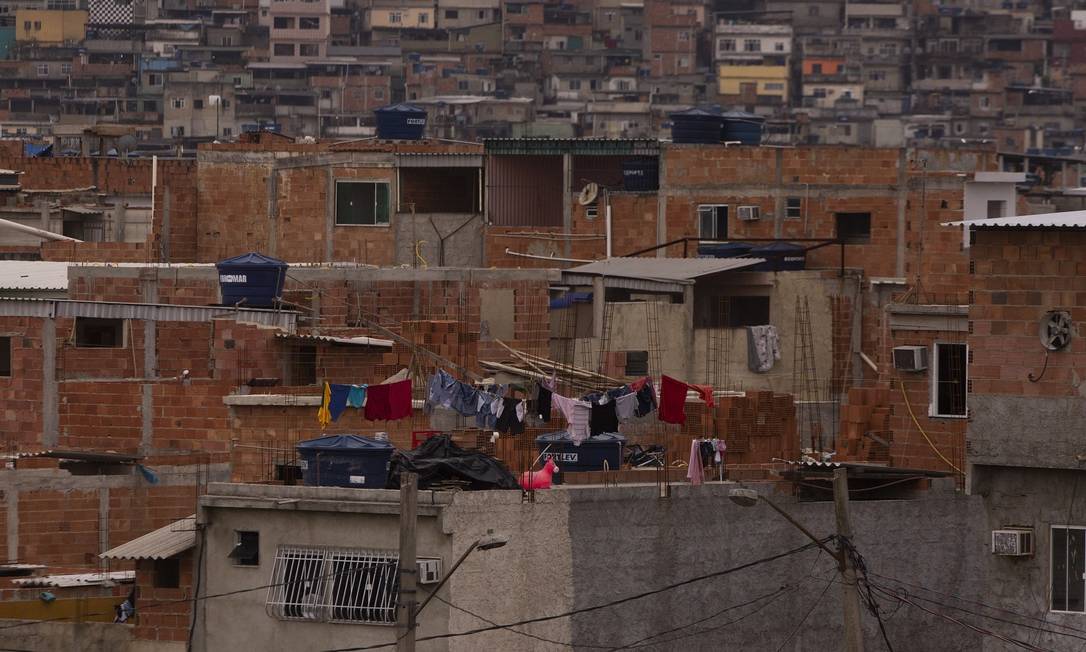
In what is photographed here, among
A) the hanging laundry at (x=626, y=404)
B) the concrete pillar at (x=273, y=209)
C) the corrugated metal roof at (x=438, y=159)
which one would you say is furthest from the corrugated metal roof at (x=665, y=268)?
the hanging laundry at (x=626, y=404)

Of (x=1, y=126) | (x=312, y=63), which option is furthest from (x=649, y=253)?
(x=312, y=63)

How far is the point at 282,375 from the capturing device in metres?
34.1

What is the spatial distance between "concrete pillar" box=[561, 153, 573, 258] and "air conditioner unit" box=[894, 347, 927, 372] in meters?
21.1

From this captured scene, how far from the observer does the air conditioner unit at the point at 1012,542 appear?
2477 centimetres

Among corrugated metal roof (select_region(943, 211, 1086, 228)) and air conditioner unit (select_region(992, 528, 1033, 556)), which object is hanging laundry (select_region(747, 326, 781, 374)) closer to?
corrugated metal roof (select_region(943, 211, 1086, 228))

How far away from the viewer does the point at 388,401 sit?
94.0 feet

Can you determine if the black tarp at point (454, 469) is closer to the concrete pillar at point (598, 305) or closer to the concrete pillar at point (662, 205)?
the concrete pillar at point (598, 305)

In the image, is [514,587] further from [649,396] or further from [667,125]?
[667,125]

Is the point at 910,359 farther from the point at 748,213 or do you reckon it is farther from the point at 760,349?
the point at 748,213

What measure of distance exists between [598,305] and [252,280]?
278 inches

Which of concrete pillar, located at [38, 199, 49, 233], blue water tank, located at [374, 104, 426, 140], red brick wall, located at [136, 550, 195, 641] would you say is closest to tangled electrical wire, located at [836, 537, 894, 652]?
red brick wall, located at [136, 550, 195, 641]

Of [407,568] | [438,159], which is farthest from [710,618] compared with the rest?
[438,159]

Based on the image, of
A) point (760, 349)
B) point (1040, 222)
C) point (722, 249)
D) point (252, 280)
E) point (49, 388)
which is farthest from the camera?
point (722, 249)

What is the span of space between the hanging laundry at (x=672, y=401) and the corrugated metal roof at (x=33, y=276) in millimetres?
12872
